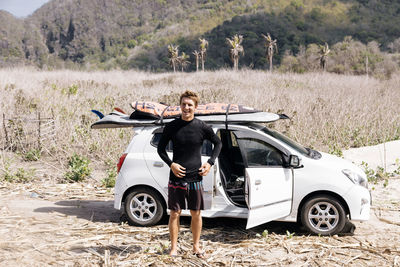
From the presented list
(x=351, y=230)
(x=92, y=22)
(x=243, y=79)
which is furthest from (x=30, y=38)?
(x=351, y=230)

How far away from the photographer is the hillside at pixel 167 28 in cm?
8381

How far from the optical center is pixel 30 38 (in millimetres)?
133125

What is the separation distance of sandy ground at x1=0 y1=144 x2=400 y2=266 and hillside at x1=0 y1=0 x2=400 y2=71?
54294 mm

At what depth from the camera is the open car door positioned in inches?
213

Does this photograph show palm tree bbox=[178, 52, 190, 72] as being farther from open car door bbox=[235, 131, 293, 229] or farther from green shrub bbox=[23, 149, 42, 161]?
open car door bbox=[235, 131, 293, 229]

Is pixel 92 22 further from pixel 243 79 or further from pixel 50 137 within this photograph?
pixel 50 137

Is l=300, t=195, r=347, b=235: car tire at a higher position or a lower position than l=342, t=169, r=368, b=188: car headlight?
lower

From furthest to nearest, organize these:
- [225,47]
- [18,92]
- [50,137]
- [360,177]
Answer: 1. [225,47]
2. [18,92]
3. [50,137]
4. [360,177]

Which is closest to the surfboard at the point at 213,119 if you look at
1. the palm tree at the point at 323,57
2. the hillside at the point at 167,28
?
the hillside at the point at 167,28

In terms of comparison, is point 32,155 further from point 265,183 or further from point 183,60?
point 183,60

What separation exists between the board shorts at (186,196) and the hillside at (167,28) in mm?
56642

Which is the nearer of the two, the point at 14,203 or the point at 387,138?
the point at 14,203

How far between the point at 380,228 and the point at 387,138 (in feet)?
27.0

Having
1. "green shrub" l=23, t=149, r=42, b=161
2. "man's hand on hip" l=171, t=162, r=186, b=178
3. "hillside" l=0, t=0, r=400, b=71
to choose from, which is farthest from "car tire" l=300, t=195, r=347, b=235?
"hillside" l=0, t=0, r=400, b=71
